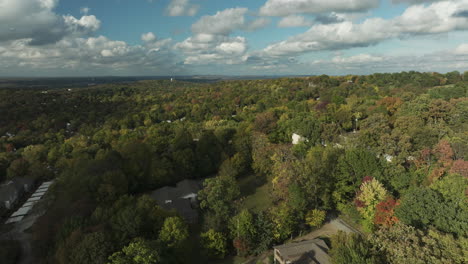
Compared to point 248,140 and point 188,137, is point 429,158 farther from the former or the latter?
point 188,137

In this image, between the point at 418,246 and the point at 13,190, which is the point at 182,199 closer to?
the point at 418,246

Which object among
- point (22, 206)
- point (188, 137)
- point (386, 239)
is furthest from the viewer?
point (188, 137)

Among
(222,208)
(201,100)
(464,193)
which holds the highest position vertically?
(201,100)

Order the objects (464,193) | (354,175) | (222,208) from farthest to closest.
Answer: (354,175) → (222,208) → (464,193)

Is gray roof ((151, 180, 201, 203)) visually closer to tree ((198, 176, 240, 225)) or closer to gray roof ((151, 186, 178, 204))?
gray roof ((151, 186, 178, 204))

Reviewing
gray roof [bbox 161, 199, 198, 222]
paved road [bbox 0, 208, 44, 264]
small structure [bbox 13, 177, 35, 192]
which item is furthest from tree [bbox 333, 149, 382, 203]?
small structure [bbox 13, 177, 35, 192]

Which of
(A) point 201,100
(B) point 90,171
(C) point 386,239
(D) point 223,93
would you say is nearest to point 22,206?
(B) point 90,171
